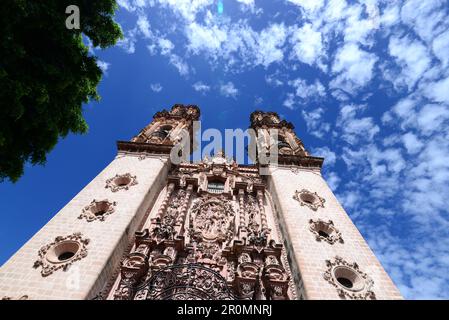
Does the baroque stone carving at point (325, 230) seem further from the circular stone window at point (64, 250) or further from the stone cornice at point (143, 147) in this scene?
the stone cornice at point (143, 147)

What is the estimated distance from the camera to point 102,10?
38.3ft

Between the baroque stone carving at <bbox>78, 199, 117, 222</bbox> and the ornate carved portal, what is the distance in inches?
72.3

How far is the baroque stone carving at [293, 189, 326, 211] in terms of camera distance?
52.2ft

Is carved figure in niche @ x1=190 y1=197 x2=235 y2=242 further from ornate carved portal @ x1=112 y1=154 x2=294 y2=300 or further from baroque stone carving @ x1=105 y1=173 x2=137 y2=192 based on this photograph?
baroque stone carving @ x1=105 y1=173 x2=137 y2=192

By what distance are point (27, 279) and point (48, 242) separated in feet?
6.26

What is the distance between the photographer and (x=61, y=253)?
1237 cm

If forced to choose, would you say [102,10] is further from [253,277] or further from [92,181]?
[253,277]

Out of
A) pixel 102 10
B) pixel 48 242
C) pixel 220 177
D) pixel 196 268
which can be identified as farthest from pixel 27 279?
pixel 220 177

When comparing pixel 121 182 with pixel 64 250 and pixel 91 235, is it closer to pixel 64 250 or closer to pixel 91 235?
pixel 91 235

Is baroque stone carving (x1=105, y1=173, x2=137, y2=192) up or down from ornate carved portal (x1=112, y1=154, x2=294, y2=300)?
up

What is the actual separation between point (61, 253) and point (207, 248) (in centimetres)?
612

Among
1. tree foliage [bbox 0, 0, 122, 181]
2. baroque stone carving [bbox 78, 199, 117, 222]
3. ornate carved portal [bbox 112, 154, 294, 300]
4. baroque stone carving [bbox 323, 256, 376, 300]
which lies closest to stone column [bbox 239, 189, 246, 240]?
ornate carved portal [bbox 112, 154, 294, 300]

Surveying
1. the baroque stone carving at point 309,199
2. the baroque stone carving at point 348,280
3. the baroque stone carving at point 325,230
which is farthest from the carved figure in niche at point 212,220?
the baroque stone carving at point 348,280

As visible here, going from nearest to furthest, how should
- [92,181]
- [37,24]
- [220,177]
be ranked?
[37,24] < [92,181] < [220,177]
